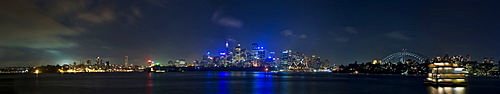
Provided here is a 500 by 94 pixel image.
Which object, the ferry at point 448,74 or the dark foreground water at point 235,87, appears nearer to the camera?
the dark foreground water at point 235,87

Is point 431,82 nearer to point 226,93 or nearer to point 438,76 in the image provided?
point 438,76

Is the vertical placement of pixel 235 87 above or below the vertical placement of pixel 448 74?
below

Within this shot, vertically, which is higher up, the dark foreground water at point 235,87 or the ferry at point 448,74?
the ferry at point 448,74

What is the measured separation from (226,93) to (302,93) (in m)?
11.1

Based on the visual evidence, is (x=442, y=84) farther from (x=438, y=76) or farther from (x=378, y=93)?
(x=378, y=93)

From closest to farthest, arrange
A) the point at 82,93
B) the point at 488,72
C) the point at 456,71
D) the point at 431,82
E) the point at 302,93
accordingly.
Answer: the point at 82,93 < the point at 302,93 < the point at 456,71 < the point at 431,82 < the point at 488,72

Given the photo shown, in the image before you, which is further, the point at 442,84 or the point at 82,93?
the point at 442,84

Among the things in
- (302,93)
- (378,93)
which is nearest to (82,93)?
(302,93)

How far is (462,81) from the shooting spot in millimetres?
66812

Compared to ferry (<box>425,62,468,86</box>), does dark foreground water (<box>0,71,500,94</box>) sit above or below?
below

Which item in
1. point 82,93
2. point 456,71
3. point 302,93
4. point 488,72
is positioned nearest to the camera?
point 82,93

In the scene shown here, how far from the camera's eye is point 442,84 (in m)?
66.1

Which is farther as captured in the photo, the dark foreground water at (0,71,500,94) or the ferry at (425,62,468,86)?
the ferry at (425,62,468,86)

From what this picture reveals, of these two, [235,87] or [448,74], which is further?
[235,87]
